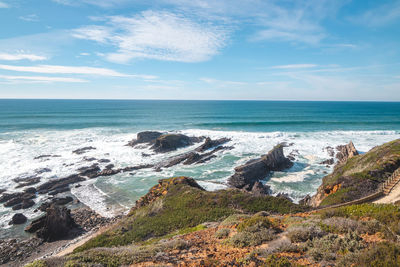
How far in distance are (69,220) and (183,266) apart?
17.1 meters

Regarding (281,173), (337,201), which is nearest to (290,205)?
(337,201)

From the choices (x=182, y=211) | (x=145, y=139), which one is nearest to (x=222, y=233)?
(x=182, y=211)

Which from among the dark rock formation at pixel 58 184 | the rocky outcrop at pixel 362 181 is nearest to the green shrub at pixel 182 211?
the rocky outcrop at pixel 362 181

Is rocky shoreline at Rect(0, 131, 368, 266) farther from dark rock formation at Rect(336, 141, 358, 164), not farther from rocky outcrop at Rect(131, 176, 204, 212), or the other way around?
rocky outcrop at Rect(131, 176, 204, 212)

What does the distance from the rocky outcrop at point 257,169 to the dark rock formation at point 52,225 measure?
1818 centimetres

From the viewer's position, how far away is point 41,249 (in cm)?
1709

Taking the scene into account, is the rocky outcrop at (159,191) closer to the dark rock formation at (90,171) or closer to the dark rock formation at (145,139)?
the dark rock formation at (90,171)

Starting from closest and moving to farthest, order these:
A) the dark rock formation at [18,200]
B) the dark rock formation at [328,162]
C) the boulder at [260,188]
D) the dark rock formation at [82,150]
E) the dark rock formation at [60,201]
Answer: the dark rock formation at [18,200]
the dark rock formation at [60,201]
the boulder at [260,188]
the dark rock formation at [328,162]
the dark rock formation at [82,150]

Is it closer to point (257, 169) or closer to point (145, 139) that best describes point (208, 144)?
point (145, 139)

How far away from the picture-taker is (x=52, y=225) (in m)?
18.6

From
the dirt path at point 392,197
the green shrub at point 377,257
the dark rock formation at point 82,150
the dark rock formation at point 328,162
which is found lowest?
the dark rock formation at point 82,150

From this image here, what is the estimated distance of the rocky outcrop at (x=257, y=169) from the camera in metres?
27.5

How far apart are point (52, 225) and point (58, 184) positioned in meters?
12.3

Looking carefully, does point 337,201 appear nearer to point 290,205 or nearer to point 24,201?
point 290,205
